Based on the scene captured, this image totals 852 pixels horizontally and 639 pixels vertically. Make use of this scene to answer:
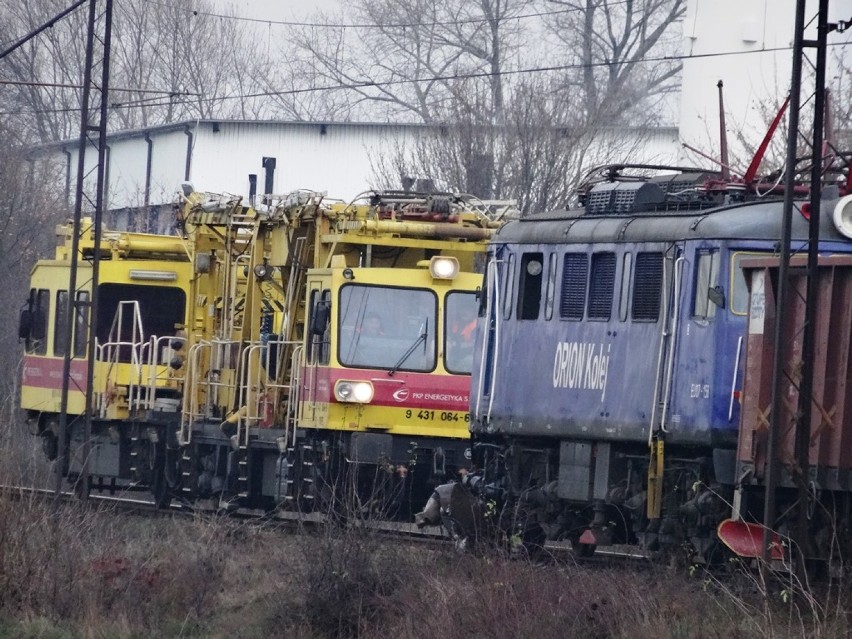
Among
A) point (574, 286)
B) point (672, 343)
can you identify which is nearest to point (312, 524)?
point (574, 286)

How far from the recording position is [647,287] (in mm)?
14469

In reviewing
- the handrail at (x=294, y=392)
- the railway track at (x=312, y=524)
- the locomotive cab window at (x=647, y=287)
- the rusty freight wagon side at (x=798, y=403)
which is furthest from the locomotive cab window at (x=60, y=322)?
the rusty freight wagon side at (x=798, y=403)

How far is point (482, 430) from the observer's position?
16344 millimetres

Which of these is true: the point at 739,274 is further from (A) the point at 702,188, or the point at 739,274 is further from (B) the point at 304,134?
(B) the point at 304,134

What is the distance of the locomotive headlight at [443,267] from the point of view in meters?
18.5

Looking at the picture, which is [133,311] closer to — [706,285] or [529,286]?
[529,286]

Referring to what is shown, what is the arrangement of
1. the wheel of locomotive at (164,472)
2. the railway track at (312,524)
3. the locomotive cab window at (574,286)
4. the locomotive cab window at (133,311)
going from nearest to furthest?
the railway track at (312,524) < the locomotive cab window at (574,286) < the wheel of locomotive at (164,472) < the locomotive cab window at (133,311)

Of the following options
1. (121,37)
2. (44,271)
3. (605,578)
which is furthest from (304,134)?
(605,578)

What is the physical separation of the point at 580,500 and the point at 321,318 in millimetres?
4338

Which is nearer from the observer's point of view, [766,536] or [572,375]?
[766,536]

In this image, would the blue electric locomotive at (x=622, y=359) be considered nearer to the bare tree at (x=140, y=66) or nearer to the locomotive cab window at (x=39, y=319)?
the locomotive cab window at (x=39, y=319)

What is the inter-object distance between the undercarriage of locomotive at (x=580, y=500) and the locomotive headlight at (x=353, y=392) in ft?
5.26

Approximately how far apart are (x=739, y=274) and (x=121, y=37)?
4596 centimetres

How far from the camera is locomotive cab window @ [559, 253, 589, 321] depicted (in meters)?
15.2
